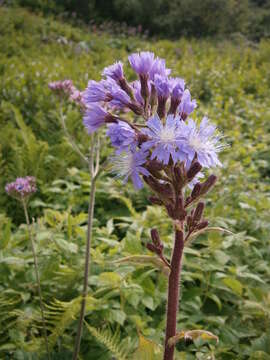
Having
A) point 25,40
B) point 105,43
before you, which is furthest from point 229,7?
point 25,40

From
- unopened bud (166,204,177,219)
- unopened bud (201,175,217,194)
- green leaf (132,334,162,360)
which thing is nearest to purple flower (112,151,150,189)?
unopened bud (166,204,177,219)

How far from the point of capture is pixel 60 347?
199 cm

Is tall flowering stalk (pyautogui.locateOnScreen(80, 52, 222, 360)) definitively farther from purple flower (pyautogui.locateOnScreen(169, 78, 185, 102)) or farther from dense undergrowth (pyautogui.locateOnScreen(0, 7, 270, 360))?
dense undergrowth (pyautogui.locateOnScreen(0, 7, 270, 360))

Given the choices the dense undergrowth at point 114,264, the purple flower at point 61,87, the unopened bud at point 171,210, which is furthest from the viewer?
the purple flower at point 61,87

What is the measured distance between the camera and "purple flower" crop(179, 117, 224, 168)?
116 cm

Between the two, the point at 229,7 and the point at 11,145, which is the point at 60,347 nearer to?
the point at 11,145

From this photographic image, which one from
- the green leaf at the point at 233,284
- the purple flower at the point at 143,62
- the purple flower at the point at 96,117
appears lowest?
the green leaf at the point at 233,284

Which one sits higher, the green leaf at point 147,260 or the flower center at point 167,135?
the flower center at point 167,135

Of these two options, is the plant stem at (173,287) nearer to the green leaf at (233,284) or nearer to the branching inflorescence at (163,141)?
the branching inflorescence at (163,141)

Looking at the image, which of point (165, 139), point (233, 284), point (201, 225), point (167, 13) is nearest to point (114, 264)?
point (233, 284)

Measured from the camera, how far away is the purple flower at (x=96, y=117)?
134 centimetres

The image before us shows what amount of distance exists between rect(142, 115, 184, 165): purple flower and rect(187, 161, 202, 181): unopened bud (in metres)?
0.08

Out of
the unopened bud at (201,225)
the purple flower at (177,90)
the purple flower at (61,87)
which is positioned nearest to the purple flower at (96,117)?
the purple flower at (177,90)

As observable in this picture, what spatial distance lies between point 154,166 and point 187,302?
1.13m
